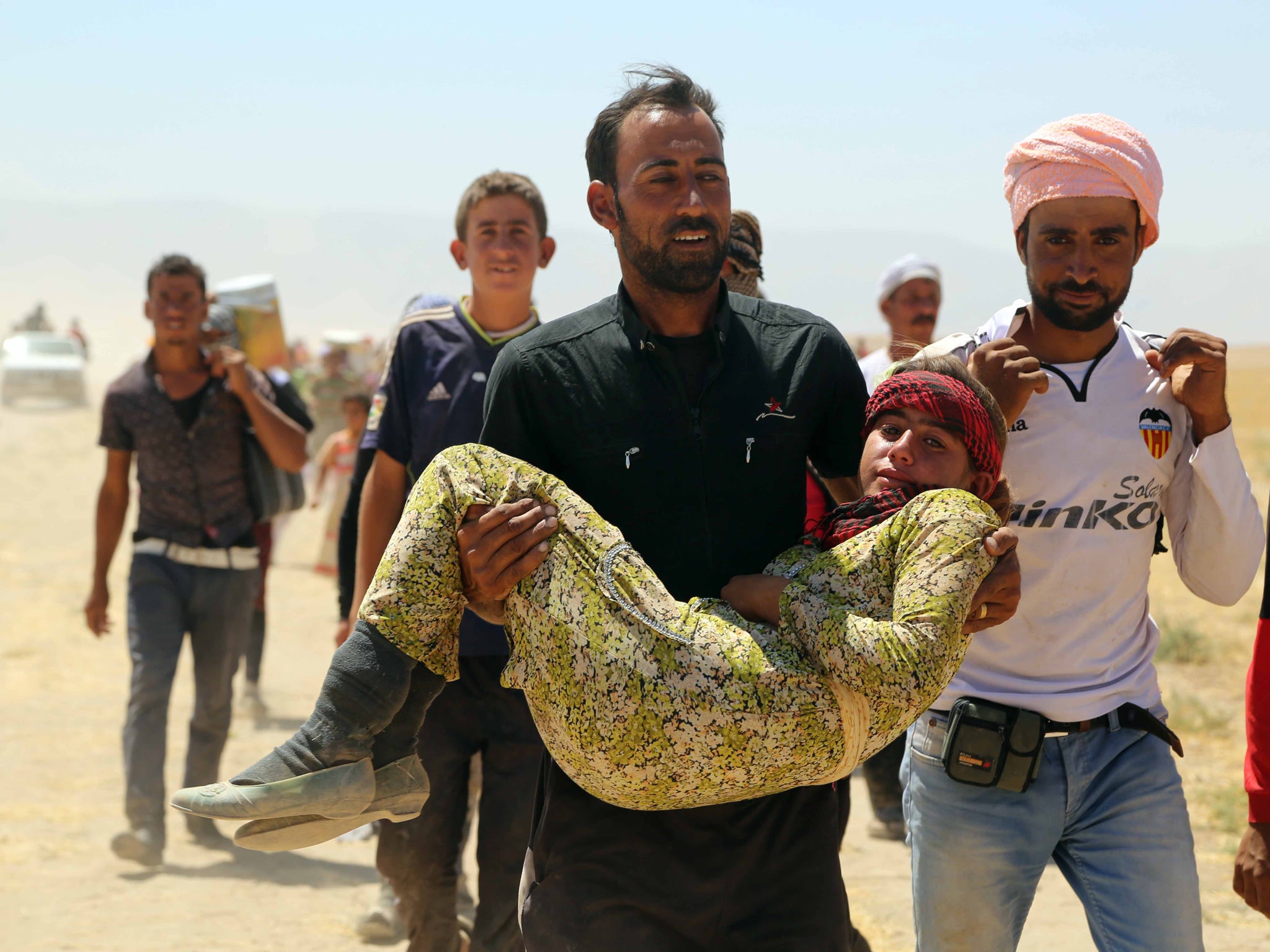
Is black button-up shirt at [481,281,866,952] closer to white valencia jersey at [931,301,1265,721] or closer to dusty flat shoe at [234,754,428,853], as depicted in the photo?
dusty flat shoe at [234,754,428,853]

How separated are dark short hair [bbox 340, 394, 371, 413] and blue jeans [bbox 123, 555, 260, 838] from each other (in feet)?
15.0

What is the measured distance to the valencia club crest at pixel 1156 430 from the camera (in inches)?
133

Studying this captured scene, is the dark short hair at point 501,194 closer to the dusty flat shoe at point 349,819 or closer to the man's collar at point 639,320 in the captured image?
the man's collar at point 639,320

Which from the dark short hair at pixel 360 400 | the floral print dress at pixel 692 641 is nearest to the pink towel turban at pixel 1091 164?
the floral print dress at pixel 692 641

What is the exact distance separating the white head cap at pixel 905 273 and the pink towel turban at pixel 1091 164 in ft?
15.0

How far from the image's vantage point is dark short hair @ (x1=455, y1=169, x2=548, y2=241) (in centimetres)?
501

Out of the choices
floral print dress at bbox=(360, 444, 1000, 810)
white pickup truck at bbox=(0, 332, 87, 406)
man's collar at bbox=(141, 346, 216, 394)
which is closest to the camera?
floral print dress at bbox=(360, 444, 1000, 810)

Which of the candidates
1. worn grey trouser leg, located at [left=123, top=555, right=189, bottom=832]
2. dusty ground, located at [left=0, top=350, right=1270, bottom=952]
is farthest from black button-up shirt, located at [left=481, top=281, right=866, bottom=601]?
worn grey trouser leg, located at [left=123, top=555, right=189, bottom=832]

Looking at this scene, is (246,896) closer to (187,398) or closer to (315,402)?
(187,398)

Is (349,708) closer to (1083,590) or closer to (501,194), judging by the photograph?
(1083,590)

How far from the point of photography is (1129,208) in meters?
3.45

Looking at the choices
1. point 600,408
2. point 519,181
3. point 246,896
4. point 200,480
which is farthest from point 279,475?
point 600,408

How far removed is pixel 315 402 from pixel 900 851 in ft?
41.9

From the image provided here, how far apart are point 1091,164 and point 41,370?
41.5 meters
